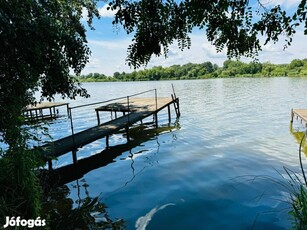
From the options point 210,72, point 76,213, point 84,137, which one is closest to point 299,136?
point 84,137

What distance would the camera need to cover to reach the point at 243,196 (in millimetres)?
6391

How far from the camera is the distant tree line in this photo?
9493 cm

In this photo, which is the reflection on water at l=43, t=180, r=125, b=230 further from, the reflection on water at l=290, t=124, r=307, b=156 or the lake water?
the reflection on water at l=290, t=124, r=307, b=156

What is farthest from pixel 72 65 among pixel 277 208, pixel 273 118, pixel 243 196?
pixel 273 118

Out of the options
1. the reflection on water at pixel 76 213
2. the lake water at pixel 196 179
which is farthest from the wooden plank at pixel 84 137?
the reflection on water at pixel 76 213

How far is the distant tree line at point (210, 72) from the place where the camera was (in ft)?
311

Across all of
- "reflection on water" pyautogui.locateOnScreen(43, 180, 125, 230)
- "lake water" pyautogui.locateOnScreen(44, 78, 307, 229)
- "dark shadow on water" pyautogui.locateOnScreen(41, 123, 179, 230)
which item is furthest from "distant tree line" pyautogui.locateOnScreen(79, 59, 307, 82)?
"reflection on water" pyautogui.locateOnScreen(43, 180, 125, 230)

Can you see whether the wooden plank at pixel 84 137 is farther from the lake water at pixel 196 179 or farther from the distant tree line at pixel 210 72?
the distant tree line at pixel 210 72

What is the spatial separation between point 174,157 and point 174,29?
7.05 metres

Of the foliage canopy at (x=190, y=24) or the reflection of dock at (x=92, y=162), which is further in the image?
the reflection of dock at (x=92, y=162)

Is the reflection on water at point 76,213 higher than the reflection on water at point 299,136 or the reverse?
higher

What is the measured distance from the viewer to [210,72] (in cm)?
11769

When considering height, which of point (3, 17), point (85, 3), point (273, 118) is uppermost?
point (85, 3)

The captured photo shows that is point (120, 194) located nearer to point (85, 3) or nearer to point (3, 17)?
point (3, 17)
